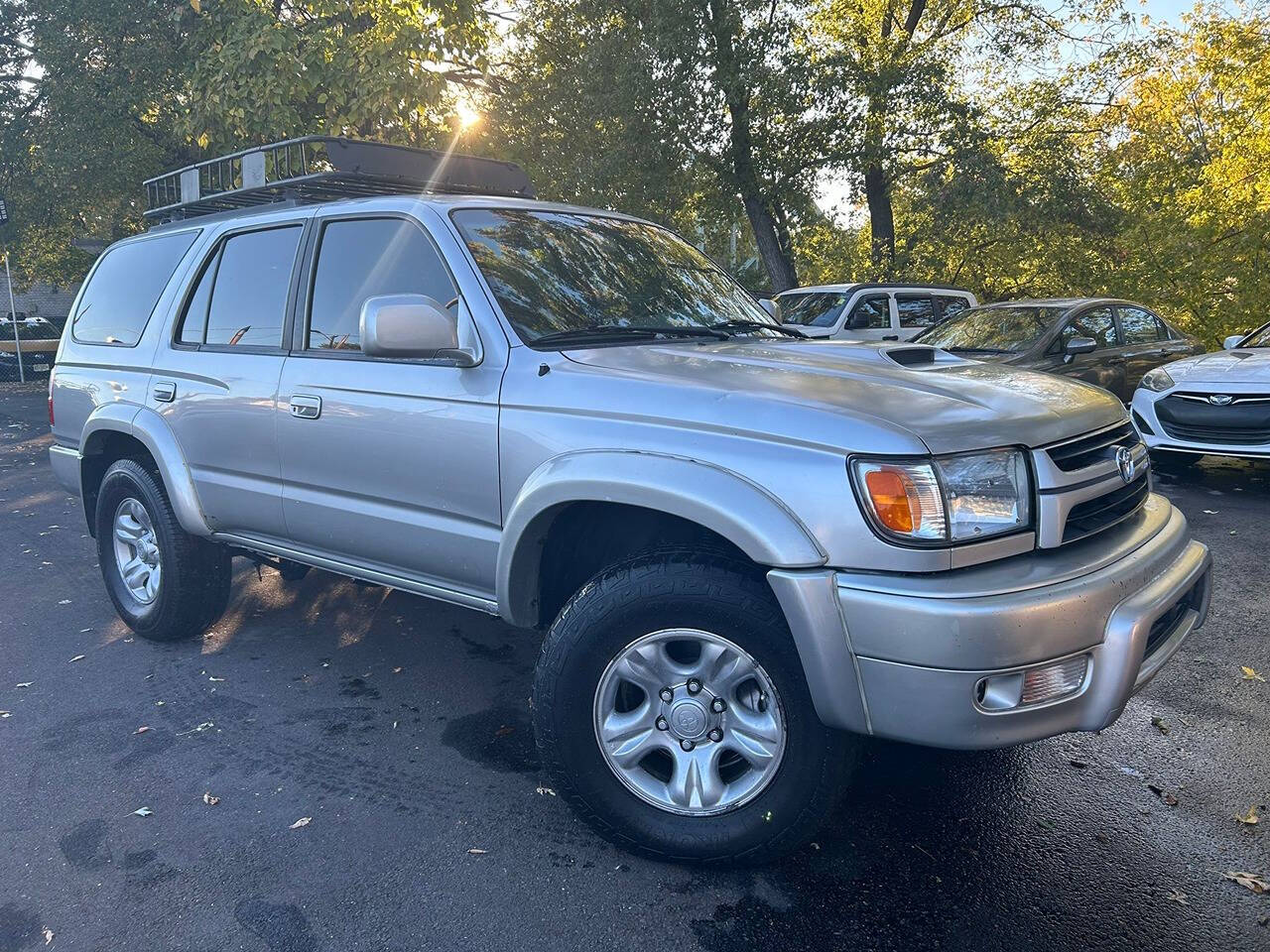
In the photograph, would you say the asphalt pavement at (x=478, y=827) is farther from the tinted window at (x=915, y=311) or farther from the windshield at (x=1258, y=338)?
the tinted window at (x=915, y=311)

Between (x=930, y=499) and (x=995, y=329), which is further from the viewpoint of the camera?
(x=995, y=329)

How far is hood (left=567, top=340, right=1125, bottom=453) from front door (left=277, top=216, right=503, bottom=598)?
501 millimetres

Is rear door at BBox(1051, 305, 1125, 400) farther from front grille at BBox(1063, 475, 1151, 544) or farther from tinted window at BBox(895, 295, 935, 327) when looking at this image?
front grille at BBox(1063, 475, 1151, 544)

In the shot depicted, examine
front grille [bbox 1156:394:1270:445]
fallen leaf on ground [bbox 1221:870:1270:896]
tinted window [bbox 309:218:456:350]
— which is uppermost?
tinted window [bbox 309:218:456:350]

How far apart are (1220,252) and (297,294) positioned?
12443 mm

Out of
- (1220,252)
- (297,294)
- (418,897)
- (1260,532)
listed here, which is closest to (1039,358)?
(1260,532)

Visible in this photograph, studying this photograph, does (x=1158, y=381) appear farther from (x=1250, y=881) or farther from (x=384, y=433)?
(x=384, y=433)

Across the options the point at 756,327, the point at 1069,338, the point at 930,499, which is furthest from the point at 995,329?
the point at 930,499

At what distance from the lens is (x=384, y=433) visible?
323 centimetres

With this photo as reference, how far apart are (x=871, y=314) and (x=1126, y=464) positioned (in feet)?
30.7

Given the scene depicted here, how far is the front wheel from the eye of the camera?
2439 mm

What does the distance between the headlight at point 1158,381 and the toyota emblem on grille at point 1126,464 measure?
560 cm

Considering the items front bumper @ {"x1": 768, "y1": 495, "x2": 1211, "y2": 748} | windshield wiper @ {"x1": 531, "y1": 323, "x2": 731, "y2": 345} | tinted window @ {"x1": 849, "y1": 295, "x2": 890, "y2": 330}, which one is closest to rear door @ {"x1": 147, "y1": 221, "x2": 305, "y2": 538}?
windshield wiper @ {"x1": 531, "y1": 323, "x2": 731, "y2": 345}

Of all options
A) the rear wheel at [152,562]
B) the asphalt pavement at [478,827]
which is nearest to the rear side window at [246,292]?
the rear wheel at [152,562]
